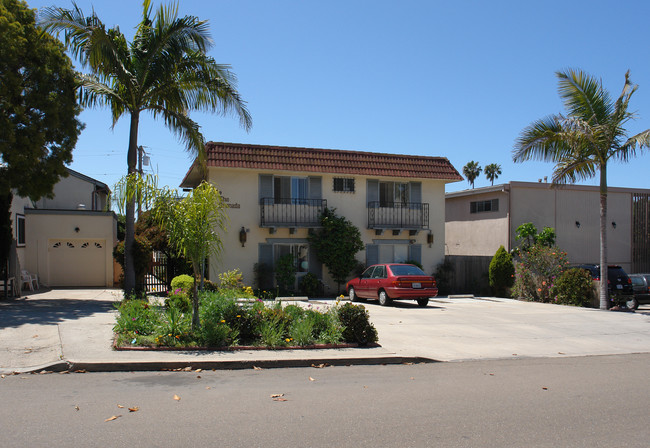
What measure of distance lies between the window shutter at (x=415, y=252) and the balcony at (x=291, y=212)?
16.5 feet

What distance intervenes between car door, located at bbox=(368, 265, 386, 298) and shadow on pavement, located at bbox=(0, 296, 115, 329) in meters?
8.97

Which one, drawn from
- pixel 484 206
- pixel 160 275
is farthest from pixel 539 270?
pixel 160 275

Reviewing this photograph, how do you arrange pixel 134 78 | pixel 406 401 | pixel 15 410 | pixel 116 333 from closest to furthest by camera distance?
pixel 15 410 < pixel 406 401 < pixel 116 333 < pixel 134 78

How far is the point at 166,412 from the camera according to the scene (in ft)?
19.2

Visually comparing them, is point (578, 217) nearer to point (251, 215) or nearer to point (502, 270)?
point (502, 270)

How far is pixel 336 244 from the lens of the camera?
22.9m

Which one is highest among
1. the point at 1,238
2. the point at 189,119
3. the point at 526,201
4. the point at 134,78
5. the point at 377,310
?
the point at 134,78

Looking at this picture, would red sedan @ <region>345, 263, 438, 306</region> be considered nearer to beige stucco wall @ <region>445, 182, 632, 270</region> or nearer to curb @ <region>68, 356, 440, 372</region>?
curb @ <region>68, 356, 440, 372</region>

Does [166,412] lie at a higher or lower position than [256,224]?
lower

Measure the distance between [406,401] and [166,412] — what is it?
2848 mm

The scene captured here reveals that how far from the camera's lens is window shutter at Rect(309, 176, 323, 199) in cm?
2377

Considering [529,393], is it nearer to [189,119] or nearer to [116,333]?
[116,333]

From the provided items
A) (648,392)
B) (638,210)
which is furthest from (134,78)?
(638,210)

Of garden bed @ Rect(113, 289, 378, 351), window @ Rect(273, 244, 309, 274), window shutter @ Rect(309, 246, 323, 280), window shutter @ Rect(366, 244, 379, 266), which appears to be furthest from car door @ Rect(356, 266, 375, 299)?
garden bed @ Rect(113, 289, 378, 351)
